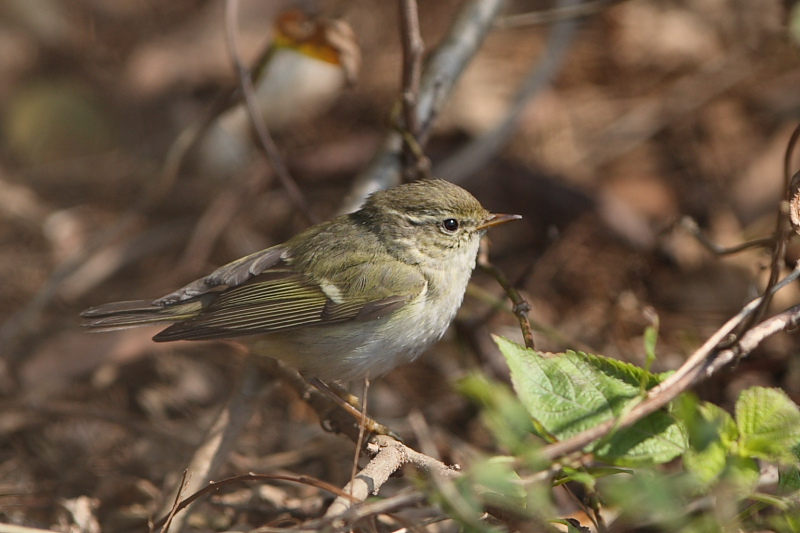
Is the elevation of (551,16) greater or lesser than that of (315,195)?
greater

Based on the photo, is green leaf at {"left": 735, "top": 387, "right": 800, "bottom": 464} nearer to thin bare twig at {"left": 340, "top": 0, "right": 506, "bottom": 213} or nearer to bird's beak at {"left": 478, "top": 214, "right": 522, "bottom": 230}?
bird's beak at {"left": 478, "top": 214, "right": 522, "bottom": 230}

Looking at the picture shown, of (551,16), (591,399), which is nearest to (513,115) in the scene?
(551,16)

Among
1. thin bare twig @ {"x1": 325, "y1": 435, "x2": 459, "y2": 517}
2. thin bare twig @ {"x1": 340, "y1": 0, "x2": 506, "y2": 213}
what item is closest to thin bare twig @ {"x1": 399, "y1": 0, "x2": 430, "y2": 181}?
thin bare twig @ {"x1": 340, "y1": 0, "x2": 506, "y2": 213}

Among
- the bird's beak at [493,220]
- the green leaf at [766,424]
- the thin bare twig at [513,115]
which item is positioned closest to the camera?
the green leaf at [766,424]

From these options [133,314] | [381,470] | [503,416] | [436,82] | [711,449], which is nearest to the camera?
[503,416]

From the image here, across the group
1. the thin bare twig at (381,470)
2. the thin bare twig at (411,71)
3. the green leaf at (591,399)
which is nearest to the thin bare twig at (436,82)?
the thin bare twig at (411,71)

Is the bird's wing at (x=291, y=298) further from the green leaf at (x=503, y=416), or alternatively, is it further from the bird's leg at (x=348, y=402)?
the green leaf at (x=503, y=416)

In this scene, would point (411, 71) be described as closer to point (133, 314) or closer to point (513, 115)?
point (513, 115)
